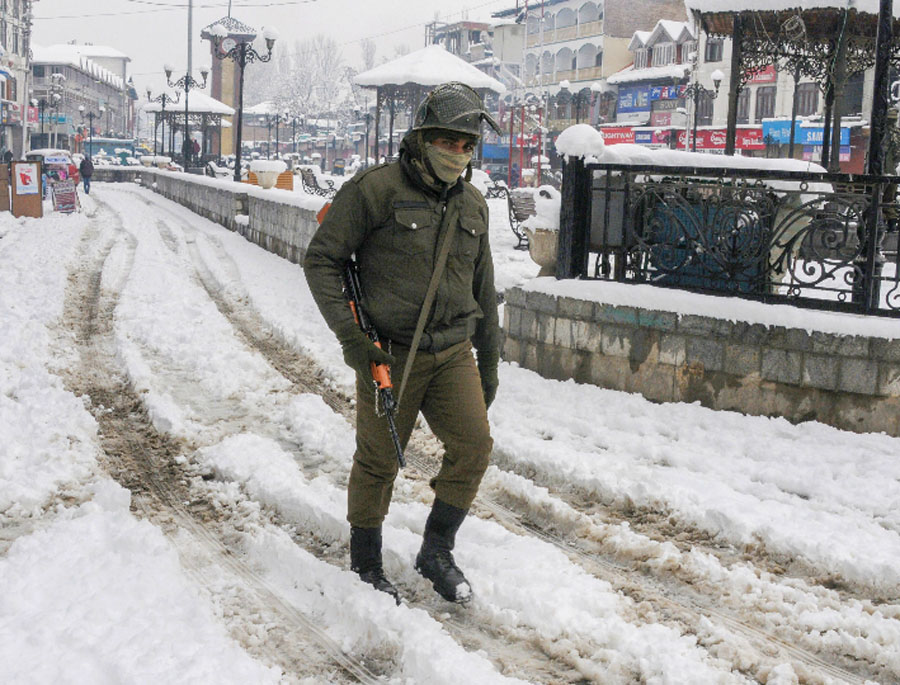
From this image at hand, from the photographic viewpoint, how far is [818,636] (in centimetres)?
349

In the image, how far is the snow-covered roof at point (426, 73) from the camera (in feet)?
73.5

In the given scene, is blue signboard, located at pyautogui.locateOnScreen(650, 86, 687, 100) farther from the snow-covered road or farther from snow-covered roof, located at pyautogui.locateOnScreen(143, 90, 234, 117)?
the snow-covered road

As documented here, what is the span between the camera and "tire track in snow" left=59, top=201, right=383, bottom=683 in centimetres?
329

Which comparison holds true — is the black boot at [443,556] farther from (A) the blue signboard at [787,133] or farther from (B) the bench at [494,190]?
(A) the blue signboard at [787,133]

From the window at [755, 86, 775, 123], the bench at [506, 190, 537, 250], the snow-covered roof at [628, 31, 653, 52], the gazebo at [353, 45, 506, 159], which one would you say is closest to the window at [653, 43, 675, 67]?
the snow-covered roof at [628, 31, 653, 52]

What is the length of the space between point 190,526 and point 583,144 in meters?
4.34

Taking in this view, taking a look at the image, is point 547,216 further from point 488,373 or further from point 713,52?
point 713,52

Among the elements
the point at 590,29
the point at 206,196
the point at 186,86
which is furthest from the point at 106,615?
the point at 590,29

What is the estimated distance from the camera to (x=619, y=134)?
54531 millimetres

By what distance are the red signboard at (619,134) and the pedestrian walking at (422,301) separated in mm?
51109

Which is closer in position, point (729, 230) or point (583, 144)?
point (729, 230)

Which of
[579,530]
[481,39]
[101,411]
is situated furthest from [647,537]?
[481,39]

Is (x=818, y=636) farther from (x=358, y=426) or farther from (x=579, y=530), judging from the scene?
(x=358, y=426)

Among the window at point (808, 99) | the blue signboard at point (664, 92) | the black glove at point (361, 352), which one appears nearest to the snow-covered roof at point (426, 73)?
the black glove at point (361, 352)
